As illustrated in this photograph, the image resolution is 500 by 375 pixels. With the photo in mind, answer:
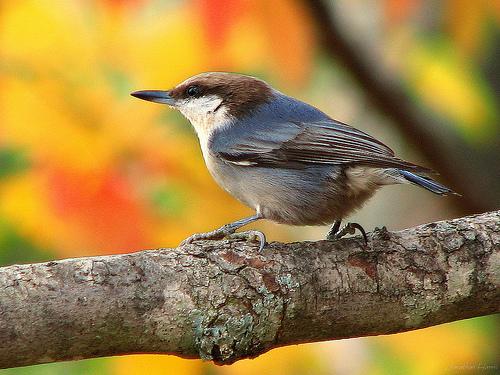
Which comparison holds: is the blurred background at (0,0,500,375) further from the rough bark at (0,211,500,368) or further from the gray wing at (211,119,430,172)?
the rough bark at (0,211,500,368)

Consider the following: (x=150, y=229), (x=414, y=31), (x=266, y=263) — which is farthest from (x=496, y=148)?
(x=266, y=263)

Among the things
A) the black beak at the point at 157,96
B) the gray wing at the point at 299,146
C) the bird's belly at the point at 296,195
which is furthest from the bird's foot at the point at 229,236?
the black beak at the point at 157,96

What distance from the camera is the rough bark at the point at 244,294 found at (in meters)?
2.06

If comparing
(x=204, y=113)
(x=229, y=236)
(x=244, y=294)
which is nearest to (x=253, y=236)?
(x=229, y=236)

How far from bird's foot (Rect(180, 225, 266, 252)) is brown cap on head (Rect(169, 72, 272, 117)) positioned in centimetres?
75

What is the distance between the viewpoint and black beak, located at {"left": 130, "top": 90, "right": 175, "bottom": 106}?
11.4ft

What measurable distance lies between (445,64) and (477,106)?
27 cm

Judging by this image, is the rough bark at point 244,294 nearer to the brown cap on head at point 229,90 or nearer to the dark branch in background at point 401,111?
the brown cap on head at point 229,90

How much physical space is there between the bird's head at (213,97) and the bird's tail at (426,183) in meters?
0.77

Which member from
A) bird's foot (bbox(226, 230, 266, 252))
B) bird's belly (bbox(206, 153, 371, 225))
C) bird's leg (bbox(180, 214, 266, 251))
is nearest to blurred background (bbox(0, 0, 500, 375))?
bird's belly (bbox(206, 153, 371, 225))

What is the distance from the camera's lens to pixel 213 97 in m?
3.53

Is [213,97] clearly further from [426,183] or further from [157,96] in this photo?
[426,183]

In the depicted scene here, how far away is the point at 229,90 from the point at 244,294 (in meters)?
1.45

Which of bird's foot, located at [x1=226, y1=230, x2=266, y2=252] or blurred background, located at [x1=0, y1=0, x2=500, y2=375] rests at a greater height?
blurred background, located at [x1=0, y1=0, x2=500, y2=375]
